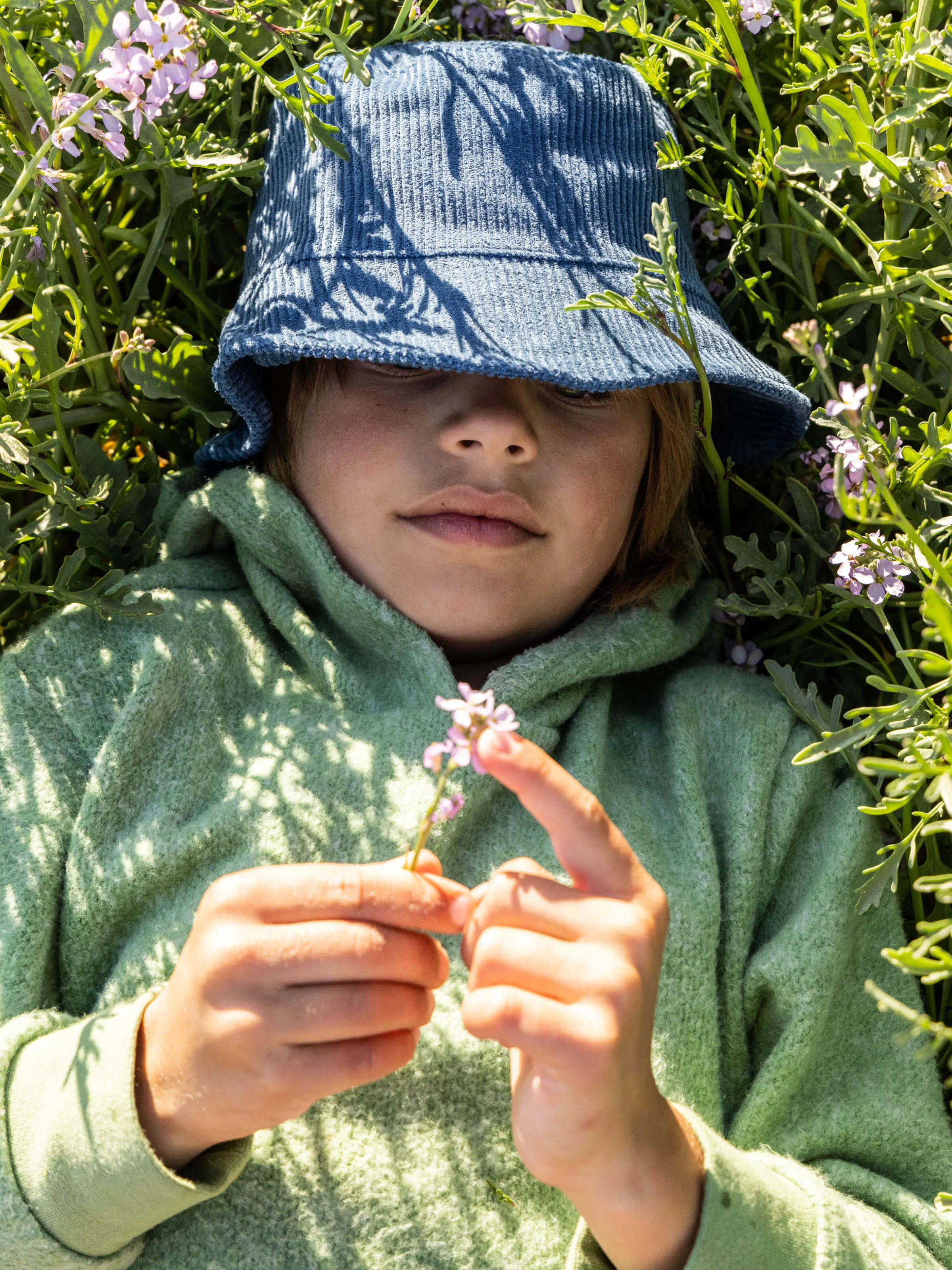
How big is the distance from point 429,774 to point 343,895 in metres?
0.34

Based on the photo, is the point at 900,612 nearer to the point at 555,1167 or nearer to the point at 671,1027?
the point at 671,1027

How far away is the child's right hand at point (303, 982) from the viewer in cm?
82

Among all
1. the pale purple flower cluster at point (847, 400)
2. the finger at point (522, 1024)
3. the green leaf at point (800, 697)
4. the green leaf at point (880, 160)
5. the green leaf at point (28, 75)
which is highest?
the green leaf at point (28, 75)

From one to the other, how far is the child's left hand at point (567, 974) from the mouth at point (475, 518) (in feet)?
1.32

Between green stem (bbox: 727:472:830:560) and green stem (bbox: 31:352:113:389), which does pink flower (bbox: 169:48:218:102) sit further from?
green stem (bbox: 727:472:830:560)

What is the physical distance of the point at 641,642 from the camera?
4.19ft

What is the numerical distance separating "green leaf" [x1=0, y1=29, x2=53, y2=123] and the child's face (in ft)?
1.26

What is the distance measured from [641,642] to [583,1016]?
22.1 inches

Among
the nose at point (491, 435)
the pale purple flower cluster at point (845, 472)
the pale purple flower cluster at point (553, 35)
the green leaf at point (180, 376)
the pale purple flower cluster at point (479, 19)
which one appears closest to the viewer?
the pale purple flower cluster at point (845, 472)

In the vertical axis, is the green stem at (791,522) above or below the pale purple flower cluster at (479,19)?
below

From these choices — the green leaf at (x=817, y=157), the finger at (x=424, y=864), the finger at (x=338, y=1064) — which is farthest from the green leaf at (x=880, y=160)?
the finger at (x=338, y=1064)

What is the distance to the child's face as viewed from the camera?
1128 mm

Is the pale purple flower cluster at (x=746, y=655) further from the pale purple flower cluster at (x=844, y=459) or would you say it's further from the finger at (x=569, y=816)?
the finger at (x=569, y=816)

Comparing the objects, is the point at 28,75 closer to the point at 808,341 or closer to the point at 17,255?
the point at 17,255
